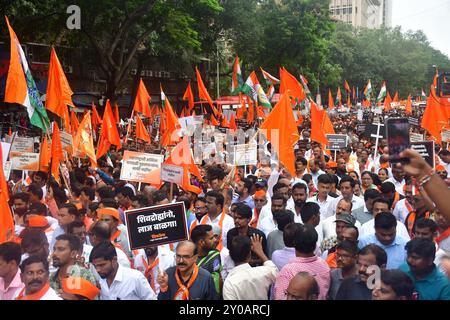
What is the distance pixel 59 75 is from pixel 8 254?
5.63 metres

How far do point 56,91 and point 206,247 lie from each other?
565cm

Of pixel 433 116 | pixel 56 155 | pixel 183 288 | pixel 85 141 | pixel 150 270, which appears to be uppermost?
pixel 433 116

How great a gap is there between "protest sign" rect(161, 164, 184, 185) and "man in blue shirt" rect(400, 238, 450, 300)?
340 cm

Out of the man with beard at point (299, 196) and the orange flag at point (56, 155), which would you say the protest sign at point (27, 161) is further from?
the man with beard at point (299, 196)

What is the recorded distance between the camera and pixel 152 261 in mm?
5258

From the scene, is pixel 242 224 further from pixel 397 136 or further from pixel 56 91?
pixel 56 91

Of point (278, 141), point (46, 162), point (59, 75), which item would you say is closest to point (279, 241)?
point (278, 141)

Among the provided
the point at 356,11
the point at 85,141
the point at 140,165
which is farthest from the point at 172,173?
the point at 356,11

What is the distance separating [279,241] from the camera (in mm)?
5445

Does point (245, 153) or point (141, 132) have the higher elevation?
point (141, 132)

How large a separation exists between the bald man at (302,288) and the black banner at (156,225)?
116 cm

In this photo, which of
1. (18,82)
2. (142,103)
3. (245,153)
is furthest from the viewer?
(142,103)

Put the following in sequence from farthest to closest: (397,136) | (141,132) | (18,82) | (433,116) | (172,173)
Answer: (141,132) < (433,116) < (18,82) < (172,173) < (397,136)
